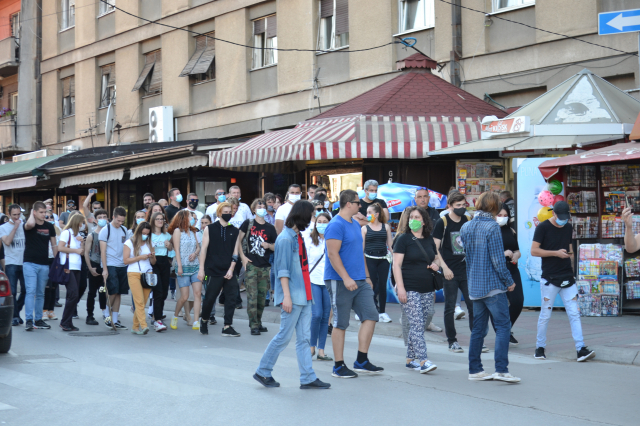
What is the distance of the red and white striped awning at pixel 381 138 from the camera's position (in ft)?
51.4

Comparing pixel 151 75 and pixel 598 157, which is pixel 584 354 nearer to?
pixel 598 157

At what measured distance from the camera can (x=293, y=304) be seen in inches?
290

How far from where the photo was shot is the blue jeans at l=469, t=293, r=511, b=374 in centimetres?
745

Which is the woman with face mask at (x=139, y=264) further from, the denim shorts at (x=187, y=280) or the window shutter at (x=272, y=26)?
the window shutter at (x=272, y=26)

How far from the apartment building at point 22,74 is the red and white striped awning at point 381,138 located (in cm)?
2074

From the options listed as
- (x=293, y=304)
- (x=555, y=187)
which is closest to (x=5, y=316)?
(x=293, y=304)

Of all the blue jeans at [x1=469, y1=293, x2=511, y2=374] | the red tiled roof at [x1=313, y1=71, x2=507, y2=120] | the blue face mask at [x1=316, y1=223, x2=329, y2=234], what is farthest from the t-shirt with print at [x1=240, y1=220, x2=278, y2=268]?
the red tiled roof at [x1=313, y1=71, x2=507, y2=120]

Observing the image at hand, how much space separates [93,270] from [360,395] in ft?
21.3

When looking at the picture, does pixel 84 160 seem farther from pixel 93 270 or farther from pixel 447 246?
pixel 447 246

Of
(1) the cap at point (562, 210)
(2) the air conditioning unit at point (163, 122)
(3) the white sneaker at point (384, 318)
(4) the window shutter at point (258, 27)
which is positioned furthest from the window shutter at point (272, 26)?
(1) the cap at point (562, 210)

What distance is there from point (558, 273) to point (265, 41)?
1615cm

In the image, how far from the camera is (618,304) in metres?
12.0

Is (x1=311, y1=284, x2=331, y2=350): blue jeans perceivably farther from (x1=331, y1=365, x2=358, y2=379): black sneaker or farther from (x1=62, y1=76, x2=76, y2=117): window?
(x1=62, y1=76, x2=76, y2=117): window

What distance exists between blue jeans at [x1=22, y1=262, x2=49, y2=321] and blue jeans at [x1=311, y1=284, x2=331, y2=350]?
200 inches
